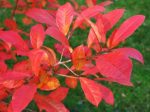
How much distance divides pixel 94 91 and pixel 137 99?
2652 mm

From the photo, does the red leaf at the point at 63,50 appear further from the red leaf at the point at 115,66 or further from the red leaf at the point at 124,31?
the red leaf at the point at 115,66

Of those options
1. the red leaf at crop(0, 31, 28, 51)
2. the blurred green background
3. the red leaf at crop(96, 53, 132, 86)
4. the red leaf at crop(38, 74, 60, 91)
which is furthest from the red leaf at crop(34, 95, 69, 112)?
the blurred green background

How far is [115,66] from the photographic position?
1.10 metres

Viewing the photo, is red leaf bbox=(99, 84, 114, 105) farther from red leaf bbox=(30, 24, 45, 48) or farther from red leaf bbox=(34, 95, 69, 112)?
red leaf bbox=(30, 24, 45, 48)

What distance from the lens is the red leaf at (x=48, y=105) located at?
1375 mm

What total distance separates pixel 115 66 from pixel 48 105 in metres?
0.41

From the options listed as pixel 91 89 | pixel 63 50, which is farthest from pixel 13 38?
pixel 91 89

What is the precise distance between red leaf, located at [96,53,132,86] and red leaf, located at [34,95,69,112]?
13.3 inches

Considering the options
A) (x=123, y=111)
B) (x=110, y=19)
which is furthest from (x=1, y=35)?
(x=123, y=111)

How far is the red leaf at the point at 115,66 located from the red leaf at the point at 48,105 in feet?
1.11

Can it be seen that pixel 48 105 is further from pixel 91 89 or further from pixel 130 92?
pixel 130 92

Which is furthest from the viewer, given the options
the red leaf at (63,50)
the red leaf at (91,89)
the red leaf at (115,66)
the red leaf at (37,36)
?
the red leaf at (63,50)

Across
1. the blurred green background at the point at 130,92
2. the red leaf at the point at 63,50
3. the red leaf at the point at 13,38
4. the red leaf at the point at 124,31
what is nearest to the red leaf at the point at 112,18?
the red leaf at the point at 124,31

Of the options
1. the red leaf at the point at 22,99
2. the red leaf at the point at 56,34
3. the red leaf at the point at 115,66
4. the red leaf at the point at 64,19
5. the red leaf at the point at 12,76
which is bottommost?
the red leaf at the point at 22,99
